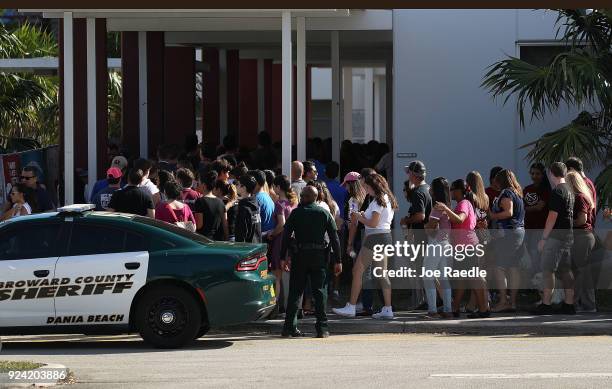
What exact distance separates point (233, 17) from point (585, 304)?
672 centimetres

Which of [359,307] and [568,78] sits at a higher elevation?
[568,78]

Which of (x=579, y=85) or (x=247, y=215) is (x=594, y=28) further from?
(x=247, y=215)

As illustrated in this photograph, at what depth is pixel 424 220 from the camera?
14250 mm

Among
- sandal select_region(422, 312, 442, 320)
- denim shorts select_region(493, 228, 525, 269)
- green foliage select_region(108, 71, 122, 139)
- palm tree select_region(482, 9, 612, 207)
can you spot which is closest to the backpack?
sandal select_region(422, 312, 442, 320)

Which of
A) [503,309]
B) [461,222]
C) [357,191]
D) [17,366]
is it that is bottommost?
[503,309]

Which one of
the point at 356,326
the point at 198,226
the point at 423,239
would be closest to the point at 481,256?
the point at 423,239

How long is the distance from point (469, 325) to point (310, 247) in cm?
229

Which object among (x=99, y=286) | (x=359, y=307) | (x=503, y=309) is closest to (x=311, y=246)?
(x=359, y=307)

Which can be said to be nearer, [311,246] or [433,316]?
[311,246]

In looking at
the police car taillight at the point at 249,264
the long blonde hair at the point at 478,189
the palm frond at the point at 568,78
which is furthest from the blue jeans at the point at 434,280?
the police car taillight at the point at 249,264

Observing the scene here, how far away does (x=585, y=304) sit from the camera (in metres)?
14.6

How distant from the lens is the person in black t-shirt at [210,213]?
1376 cm

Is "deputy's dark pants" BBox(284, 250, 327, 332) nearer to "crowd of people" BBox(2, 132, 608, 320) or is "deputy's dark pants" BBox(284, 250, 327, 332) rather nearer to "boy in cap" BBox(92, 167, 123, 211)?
"crowd of people" BBox(2, 132, 608, 320)

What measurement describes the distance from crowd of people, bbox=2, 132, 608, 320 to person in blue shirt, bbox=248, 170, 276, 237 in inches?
0.5
